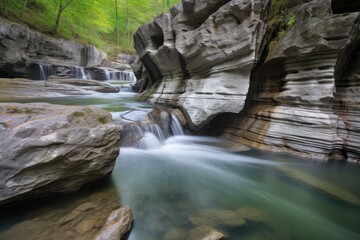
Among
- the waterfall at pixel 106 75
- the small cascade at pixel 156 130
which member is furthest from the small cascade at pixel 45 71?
the small cascade at pixel 156 130

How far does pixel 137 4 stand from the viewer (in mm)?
21328

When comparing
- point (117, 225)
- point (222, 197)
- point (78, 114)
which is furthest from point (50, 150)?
point (222, 197)

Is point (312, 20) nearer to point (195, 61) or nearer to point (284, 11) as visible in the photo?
point (284, 11)

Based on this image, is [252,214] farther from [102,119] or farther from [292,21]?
[292,21]

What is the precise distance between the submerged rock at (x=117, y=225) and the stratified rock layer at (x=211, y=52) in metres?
4.23

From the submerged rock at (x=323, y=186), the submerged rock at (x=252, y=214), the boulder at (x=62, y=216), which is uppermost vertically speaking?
the boulder at (x=62, y=216)

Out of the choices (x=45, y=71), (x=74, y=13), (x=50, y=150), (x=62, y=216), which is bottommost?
(x=62, y=216)

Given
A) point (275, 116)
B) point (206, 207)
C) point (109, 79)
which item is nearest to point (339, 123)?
point (275, 116)

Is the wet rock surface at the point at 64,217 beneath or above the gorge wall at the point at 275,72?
beneath

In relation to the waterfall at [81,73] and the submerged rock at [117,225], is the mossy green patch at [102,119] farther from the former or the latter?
the waterfall at [81,73]

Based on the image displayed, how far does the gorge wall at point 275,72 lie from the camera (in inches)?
193

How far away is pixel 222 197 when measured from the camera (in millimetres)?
3303

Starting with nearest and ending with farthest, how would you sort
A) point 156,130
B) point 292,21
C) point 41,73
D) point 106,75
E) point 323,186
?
point 323,186, point 292,21, point 156,130, point 41,73, point 106,75

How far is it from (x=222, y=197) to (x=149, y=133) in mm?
2941
